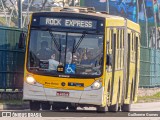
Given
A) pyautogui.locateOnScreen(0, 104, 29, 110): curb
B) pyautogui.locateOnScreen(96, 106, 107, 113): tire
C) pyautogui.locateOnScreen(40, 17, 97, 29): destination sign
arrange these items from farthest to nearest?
pyautogui.locateOnScreen(0, 104, 29, 110): curb, pyautogui.locateOnScreen(96, 106, 107, 113): tire, pyautogui.locateOnScreen(40, 17, 97, 29): destination sign

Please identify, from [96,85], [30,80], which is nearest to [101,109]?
[96,85]

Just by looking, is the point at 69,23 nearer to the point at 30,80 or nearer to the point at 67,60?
the point at 67,60

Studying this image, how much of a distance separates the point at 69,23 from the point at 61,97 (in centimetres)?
236

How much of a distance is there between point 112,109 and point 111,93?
127 cm

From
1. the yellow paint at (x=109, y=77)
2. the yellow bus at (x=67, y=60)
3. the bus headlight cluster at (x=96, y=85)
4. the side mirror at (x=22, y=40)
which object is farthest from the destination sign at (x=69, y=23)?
the bus headlight cluster at (x=96, y=85)

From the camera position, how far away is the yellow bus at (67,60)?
2475cm

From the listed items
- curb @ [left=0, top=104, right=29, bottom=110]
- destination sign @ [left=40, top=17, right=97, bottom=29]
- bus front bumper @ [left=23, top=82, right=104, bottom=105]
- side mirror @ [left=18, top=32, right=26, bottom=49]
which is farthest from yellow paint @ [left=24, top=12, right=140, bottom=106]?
curb @ [left=0, top=104, right=29, bottom=110]

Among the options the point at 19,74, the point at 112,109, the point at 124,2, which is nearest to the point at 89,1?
the point at 124,2

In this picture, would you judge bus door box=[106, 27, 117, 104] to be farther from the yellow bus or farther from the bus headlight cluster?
the bus headlight cluster

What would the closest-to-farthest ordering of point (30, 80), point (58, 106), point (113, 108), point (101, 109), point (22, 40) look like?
point (30, 80), point (58, 106), point (101, 109), point (22, 40), point (113, 108)

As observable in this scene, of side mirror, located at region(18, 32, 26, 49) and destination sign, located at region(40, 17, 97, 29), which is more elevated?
destination sign, located at region(40, 17, 97, 29)

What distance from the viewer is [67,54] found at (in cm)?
2477

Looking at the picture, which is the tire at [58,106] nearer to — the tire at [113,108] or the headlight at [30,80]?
the headlight at [30,80]

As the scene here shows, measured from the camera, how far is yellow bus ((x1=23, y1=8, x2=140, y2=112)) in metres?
24.8
